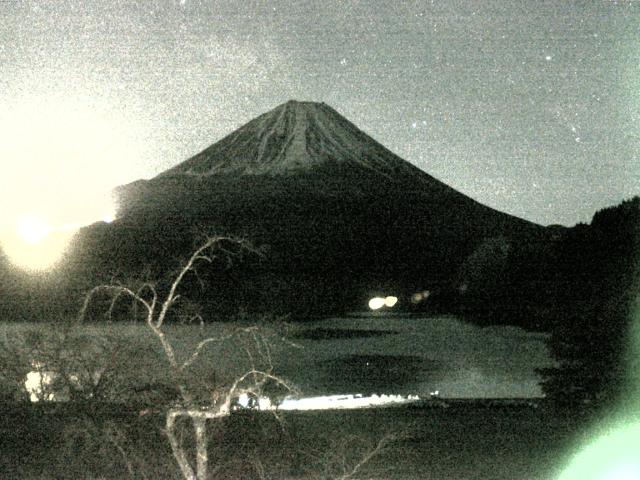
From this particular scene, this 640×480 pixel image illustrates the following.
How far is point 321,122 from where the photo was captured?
169 meters

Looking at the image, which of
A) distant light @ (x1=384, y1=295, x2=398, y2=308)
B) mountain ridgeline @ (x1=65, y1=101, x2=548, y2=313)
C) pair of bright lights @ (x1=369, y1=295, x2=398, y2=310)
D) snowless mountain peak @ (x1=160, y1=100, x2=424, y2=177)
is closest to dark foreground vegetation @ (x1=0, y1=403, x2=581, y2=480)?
mountain ridgeline @ (x1=65, y1=101, x2=548, y2=313)

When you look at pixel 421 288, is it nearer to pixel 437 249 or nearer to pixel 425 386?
pixel 437 249

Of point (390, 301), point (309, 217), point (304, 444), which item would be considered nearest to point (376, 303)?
point (390, 301)

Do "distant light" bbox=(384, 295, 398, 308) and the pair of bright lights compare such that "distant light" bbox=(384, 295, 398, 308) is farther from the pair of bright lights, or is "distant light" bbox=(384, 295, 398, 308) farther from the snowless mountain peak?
the snowless mountain peak

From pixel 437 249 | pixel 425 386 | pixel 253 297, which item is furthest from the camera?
pixel 437 249

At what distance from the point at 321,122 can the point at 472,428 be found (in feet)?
504

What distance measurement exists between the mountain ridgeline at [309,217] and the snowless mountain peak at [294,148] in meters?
0.27

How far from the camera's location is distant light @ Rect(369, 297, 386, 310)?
10731 cm

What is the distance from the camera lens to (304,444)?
15.5 meters

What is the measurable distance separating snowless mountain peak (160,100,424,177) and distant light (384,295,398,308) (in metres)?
44.3

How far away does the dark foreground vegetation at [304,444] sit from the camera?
13164 mm

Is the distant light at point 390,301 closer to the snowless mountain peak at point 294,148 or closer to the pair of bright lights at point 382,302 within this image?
the pair of bright lights at point 382,302

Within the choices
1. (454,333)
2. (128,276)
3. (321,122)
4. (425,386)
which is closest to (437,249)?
(321,122)

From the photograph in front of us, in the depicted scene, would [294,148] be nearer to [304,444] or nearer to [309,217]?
[309,217]
